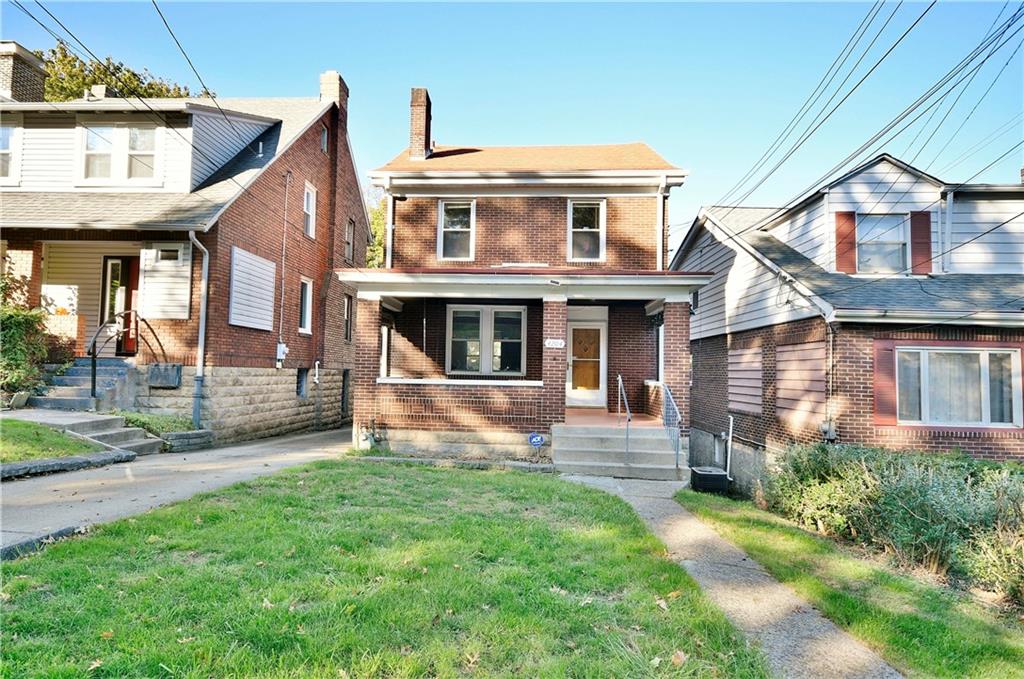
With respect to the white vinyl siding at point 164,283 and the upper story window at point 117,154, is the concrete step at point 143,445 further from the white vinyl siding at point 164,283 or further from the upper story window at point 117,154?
the upper story window at point 117,154

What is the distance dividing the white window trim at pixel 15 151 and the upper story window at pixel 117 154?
1.65m

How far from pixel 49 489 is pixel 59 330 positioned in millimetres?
7438

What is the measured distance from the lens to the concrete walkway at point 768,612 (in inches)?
130

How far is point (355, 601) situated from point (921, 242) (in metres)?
13.0

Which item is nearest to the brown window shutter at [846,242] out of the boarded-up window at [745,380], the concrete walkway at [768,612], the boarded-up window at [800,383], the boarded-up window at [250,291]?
the boarded-up window at [800,383]

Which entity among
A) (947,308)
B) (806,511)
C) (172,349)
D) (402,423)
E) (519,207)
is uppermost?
(519,207)

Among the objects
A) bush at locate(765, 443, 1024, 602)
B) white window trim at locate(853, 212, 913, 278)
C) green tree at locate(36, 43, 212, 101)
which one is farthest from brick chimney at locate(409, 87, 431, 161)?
green tree at locate(36, 43, 212, 101)

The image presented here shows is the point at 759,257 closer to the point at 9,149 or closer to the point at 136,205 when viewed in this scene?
the point at 136,205

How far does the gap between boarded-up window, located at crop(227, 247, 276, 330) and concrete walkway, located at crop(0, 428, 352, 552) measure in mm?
3418

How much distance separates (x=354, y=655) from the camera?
300 centimetres

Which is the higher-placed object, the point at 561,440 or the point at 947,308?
the point at 947,308

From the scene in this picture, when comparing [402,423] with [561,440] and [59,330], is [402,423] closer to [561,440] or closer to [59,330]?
[561,440]

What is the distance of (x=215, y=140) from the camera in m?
13.5

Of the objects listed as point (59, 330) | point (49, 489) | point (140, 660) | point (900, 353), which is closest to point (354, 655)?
point (140, 660)
